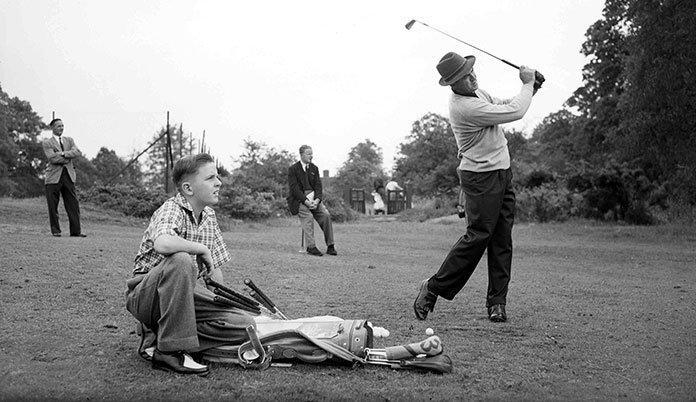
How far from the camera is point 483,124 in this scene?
623 centimetres

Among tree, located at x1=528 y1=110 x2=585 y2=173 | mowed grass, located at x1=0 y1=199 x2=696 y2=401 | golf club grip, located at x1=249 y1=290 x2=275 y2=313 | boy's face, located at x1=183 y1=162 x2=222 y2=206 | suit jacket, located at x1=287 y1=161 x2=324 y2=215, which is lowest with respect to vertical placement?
mowed grass, located at x1=0 y1=199 x2=696 y2=401

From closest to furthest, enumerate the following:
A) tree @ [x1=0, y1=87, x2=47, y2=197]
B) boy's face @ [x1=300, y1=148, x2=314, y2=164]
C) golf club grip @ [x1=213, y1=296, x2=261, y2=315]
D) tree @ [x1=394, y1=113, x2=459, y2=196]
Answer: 1. golf club grip @ [x1=213, y1=296, x2=261, y2=315]
2. boy's face @ [x1=300, y1=148, x2=314, y2=164]
3. tree @ [x1=0, y1=87, x2=47, y2=197]
4. tree @ [x1=394, y1=113, x2=459, y2=196]

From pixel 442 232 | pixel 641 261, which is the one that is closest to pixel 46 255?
pixel 641 261

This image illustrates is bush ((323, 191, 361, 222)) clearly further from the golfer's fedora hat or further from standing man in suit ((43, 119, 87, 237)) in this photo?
the golfer's fedora hat

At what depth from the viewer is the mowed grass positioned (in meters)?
3.95

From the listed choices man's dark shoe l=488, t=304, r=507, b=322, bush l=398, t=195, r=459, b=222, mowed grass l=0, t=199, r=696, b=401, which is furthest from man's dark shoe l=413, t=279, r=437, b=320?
bush l=398, t=195, r=459, b=222

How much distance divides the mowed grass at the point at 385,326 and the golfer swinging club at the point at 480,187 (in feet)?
0.86

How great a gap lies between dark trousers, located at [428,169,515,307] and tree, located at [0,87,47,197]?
2746cm

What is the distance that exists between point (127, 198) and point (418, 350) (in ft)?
59.8

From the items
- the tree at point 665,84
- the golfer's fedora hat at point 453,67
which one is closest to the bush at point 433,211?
the tree at point 665,84

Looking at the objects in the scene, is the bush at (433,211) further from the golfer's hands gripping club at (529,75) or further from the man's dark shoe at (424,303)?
the man's dark shoe at (424,303)

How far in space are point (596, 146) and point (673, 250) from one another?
20.3 metres

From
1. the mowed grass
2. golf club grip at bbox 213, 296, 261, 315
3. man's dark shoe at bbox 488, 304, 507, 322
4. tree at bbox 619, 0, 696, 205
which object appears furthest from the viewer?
tree at bbox 619, 0, 696, 205

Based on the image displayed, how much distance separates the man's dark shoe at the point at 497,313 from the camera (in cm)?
609
